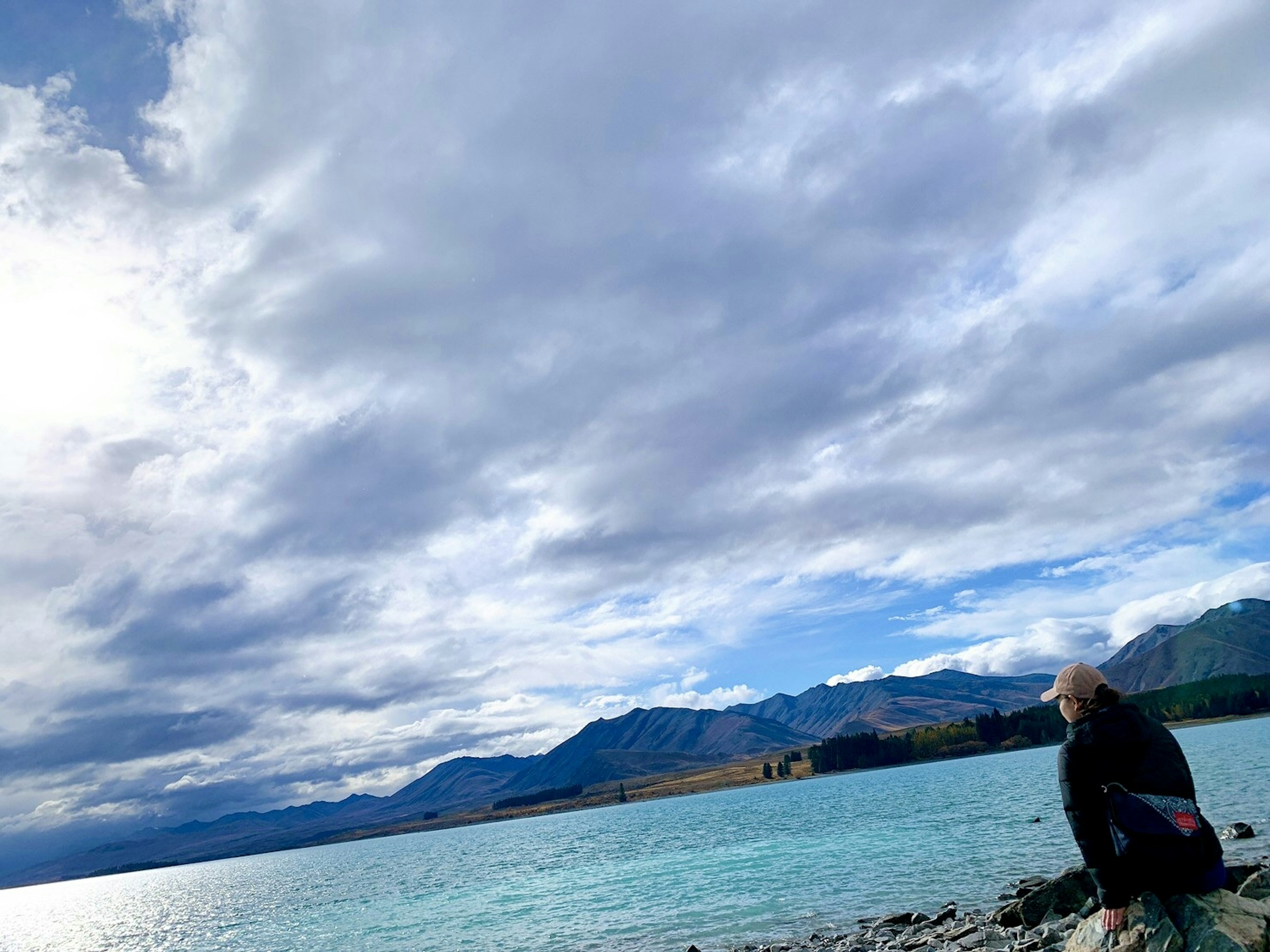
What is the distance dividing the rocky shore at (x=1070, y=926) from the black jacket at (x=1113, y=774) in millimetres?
605

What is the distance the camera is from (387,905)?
87.4m

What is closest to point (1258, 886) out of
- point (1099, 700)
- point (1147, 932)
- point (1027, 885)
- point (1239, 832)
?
point (1147, 932)

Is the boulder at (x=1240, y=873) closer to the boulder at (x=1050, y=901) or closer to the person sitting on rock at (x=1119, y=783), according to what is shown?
the boulder at (x=1050, y=901)

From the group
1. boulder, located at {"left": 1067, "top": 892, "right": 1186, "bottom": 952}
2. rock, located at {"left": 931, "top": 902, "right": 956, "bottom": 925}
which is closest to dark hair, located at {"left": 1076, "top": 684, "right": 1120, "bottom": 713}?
boulder, located at {"left": 1067, "top": 892, "right": 1186, "bottom": 952}

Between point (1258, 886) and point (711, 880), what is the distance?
48.0 meters

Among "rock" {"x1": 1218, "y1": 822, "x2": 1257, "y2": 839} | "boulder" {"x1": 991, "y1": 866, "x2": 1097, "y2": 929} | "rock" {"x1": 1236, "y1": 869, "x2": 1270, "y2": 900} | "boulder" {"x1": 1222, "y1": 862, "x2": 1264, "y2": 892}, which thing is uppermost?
"rock" {"x1": 1236, "y1": 869, "x2": 1270, "y2": 900}

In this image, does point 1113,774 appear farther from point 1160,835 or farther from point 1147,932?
point 1147,932

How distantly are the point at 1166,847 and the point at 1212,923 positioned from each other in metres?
1.41

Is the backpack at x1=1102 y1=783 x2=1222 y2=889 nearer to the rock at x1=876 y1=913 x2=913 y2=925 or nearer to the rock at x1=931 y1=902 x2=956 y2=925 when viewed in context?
the rock at x1=931 y1=902 x2=956 y2=925

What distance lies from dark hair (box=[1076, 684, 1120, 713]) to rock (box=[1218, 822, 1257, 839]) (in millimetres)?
45053

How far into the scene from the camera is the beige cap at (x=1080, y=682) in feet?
32.8

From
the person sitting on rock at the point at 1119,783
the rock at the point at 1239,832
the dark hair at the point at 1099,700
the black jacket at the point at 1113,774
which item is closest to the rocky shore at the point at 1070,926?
the person sitting on rock at the point at 1119,783

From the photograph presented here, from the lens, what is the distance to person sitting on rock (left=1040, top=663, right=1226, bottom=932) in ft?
31.8

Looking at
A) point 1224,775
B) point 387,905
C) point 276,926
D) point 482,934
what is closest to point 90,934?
point 276,926
